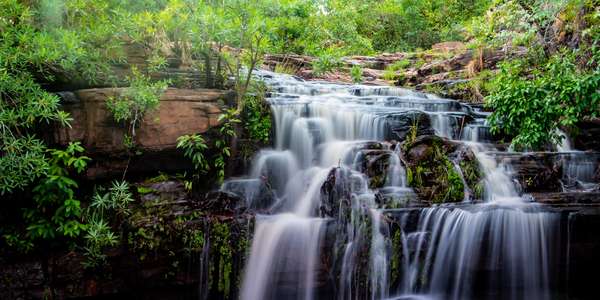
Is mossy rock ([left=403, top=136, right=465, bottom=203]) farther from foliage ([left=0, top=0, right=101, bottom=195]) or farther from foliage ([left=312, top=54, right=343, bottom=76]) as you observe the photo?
foliage ([left=312, top=54, right=343, bottom=76])

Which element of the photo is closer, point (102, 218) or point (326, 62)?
point (102, 218)

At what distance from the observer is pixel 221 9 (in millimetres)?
6602

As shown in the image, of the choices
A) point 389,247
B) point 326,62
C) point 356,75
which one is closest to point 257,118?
point 389,247

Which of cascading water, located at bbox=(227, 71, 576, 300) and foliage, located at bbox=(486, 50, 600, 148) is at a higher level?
foliage, located at bbox=(486, 50, 600, 148)

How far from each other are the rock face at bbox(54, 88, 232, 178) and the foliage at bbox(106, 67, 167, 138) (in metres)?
0.10

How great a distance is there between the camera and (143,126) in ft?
20.6

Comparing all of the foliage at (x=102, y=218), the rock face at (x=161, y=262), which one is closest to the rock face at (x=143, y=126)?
the foliage at (x=102, y=218)

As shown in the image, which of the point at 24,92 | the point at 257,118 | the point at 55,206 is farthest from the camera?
the point at 257,118

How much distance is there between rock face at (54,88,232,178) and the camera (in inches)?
235

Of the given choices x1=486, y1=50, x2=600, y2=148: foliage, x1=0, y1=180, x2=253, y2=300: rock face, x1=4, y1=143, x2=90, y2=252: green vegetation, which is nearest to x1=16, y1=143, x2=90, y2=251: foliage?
x1=4, y1=143, x2=90, y2=252: green vegetation

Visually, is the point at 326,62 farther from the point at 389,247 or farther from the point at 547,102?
the point at 389,247

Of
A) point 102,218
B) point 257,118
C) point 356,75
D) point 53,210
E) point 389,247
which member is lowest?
point 389,247

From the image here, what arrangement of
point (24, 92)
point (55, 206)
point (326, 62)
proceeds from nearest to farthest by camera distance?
point (24, 92)
point (55, 206)
point (326, 62)

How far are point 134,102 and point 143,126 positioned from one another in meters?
0.39
